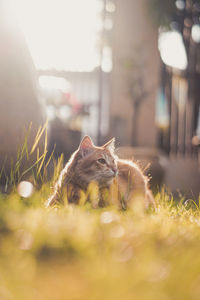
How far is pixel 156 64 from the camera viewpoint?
742 cm

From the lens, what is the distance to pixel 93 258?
1.11 metres

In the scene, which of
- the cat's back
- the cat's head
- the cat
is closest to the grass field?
the cat

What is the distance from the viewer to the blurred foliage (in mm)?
7152

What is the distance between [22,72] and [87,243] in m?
2.27

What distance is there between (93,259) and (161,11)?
692 cm

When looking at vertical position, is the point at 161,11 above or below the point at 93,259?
above

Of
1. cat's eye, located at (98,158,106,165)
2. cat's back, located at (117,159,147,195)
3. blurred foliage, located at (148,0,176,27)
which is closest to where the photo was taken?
cat's eye, located at (98,158,106,165)

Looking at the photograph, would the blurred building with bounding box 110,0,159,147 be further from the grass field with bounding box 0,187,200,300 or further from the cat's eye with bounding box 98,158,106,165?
the grass field with bounding box 0,187,200,300

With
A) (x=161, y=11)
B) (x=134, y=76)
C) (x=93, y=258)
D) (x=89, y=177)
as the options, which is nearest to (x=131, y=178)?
(x=89, y=177)

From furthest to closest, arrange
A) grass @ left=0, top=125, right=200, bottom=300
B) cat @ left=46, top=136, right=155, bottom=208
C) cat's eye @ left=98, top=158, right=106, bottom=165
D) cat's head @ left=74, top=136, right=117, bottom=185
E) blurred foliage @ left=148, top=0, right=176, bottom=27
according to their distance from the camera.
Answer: blurred foliage @ left=148, top=0, right=176, bottom=27, cat's eye @ left=98, top=158, right=106, bottom=165, cat's head @ left=74, top=136, right=117, bottom=185, cat @ left=46, top=136, right=155, bottom=208, grass @ left=0, top=125, right=200, bottom=300

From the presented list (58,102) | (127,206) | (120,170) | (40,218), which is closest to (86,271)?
(40,218)

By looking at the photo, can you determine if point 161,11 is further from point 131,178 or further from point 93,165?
point 93,165

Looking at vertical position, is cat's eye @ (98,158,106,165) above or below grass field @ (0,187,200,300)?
above

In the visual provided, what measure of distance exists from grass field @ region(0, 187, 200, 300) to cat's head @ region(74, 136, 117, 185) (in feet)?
2.37
